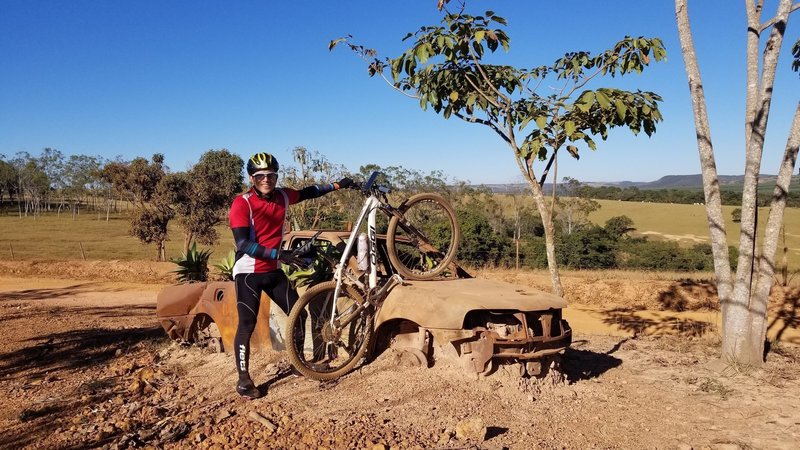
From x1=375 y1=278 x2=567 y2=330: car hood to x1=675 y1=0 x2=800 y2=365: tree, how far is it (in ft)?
9.11

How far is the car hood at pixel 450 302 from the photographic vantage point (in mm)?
4309

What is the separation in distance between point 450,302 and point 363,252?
1.06 metres

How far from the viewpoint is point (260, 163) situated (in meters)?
4.62

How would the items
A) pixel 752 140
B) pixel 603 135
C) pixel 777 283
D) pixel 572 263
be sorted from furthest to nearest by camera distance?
1. pixel 572 263
2. pixel 777 283
3. pixel 752 140
4. pixel 603 135

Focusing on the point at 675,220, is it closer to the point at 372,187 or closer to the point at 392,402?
the point at 372,187

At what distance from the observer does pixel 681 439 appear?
410 centimetres

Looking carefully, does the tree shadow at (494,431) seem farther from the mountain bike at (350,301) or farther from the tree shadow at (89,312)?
the tree shadow at (89,312)

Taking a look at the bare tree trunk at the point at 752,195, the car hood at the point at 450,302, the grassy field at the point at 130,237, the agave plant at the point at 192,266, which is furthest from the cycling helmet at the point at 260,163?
the grassy field at the point at 130,237

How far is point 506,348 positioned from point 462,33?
132 inches

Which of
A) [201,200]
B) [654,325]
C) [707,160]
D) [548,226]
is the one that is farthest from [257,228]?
[201,200]

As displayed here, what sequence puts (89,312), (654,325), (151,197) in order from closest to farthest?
(654,325) → (89,312) → (151,197)

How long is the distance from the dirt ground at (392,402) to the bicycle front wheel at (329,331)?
16 centimetres

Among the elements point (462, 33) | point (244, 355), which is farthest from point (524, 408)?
point (462, 33)

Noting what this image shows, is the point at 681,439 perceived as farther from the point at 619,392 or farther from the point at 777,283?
the point at 777,283
